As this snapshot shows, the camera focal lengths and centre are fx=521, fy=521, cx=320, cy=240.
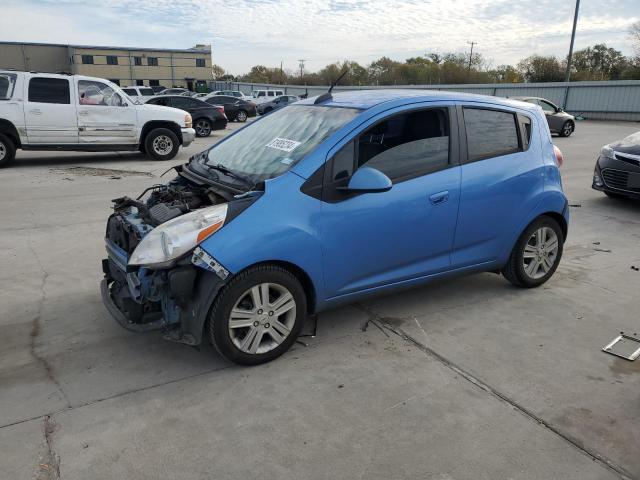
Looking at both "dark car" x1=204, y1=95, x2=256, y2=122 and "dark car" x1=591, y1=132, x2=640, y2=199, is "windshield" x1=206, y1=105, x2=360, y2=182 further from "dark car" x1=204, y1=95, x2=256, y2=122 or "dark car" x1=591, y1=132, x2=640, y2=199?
"dark car" x1=204, y1=95, x2=256, y2=122

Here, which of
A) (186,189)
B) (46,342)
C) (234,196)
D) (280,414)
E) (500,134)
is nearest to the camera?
(280,414)

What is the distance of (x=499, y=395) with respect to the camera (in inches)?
124

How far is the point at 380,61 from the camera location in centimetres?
7869

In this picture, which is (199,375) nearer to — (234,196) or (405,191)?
(234,196)

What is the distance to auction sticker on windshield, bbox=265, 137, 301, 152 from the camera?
3750 mm

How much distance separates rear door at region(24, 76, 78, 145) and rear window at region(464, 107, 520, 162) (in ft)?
32.0

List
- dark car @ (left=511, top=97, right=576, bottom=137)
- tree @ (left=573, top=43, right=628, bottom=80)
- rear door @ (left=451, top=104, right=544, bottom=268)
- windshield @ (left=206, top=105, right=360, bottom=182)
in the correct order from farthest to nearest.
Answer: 1. tree @ (left=573, top=43, right=628, bottom=80)
2. dark car @ (left=511, top=97, right=576, bottom=137)
3. rear door @ (left=451, top=104, right=544, bottom=268)
4. windshield @ (left=206, top=105, right=360, bottom=182)

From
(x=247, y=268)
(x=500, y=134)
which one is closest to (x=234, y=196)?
(x=247, y=268)

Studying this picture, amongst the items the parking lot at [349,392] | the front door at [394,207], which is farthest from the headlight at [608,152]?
the front door at [394,207]

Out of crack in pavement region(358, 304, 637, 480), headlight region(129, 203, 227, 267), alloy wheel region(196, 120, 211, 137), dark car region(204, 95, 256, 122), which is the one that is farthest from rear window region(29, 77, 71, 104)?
dark car region(204, 95, 256, 122)

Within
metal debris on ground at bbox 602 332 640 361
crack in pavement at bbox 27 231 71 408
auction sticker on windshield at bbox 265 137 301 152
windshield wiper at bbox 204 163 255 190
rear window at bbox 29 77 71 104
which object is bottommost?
crack in pavement at bbox 27 231 71 408

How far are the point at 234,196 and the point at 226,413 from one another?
1.35 metres

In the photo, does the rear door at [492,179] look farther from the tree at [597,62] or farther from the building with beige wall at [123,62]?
the building with beige wall at [123,62]

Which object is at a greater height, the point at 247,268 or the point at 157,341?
the point at 247,268
